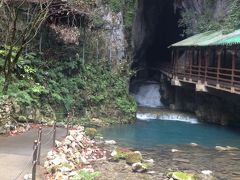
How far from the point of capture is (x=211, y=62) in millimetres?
33281

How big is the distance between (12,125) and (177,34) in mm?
33294

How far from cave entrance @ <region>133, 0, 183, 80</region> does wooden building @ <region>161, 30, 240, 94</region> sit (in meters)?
3.88

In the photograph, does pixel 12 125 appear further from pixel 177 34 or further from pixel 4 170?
pixel 177 34

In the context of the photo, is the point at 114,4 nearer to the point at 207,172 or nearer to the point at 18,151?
the point at 207,172

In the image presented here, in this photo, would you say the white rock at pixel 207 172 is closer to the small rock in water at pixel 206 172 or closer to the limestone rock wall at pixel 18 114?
the small rock in water at pixel 206 172

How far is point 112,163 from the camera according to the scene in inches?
571

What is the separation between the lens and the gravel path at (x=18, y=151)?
9.84 meters

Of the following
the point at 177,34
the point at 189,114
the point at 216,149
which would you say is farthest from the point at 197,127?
the point at 177,34

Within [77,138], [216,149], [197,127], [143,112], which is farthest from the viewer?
[143,112]

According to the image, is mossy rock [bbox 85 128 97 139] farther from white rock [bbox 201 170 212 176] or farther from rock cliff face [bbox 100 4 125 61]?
rock cliff face [bbox 100 4 125 61]

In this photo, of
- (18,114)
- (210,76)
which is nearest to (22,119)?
(18,114)

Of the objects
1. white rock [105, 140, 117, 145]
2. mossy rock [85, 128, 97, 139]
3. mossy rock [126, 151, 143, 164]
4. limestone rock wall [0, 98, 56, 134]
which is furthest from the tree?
mossy rock [126, 151, 143, 164]

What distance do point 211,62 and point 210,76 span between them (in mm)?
6038

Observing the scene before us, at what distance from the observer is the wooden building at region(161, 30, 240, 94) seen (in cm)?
2359
